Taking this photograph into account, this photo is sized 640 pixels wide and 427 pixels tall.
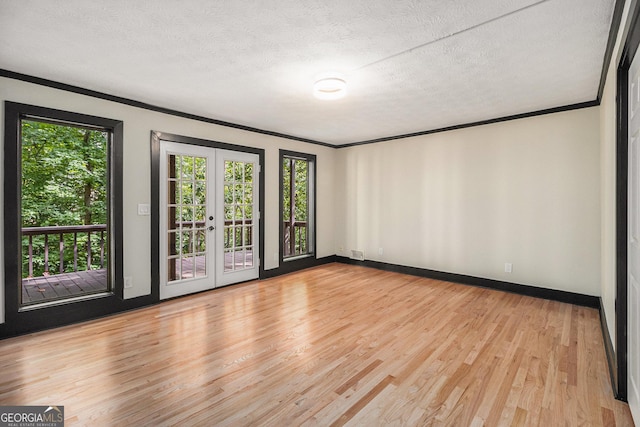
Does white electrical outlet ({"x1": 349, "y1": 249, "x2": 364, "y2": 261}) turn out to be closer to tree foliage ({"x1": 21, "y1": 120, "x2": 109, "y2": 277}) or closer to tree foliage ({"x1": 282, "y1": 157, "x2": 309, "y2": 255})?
tree foliage ({"x1": 282, "y1": 157, "x2": 309, "y2": 255})

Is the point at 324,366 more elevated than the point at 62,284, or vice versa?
the point at 62,284

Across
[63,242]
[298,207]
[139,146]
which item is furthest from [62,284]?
[298,207]

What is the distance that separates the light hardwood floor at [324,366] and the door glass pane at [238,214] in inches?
40.4

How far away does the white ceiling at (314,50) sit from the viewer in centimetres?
194

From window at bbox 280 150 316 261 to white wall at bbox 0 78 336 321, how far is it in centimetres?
42

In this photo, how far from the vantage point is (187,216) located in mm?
4293

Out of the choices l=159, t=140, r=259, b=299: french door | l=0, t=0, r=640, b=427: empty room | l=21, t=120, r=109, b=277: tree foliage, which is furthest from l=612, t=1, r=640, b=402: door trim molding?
l=21, t=120, r=109, b=277: tree foliage

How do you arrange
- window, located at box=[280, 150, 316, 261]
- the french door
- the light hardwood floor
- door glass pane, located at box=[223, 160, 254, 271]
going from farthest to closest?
window, located at box=[280, 150, 316, 261], door glass pane, located at box=[223, 160, 254, 271], the french door, the light hardwood floor

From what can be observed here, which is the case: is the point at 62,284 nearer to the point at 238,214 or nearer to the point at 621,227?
the point at 238,214

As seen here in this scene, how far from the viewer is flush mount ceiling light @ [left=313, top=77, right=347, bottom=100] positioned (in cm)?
292

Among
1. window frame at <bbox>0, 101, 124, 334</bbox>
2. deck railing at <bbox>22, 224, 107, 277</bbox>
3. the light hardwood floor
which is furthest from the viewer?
deck railing at <bbox>22, 224, 107, 277</bbox>

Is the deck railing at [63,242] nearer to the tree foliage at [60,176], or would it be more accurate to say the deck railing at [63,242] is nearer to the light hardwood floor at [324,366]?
the tree foliage at [60,176]

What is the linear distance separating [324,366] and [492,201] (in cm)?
349

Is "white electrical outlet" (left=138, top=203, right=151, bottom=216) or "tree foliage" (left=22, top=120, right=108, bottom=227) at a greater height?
"tree foliage" (left=22, top=120, right=108, bottom=227)
